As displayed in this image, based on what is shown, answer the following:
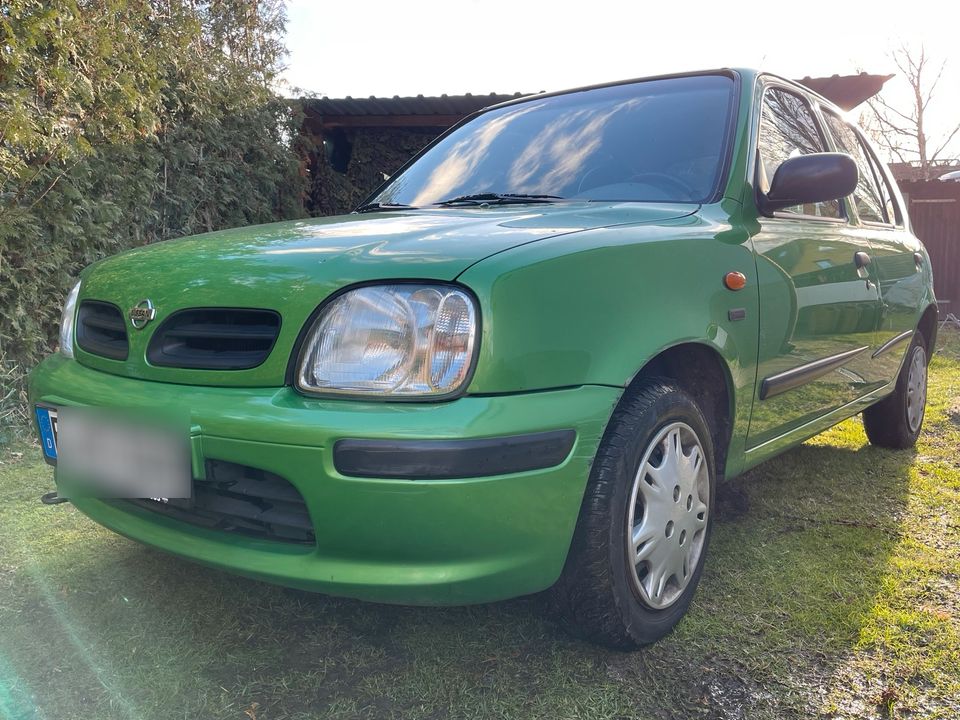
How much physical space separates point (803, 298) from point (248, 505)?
6.00 feet

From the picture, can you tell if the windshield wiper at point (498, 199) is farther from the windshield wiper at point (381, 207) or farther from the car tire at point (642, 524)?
the car tire at point (642, 524)

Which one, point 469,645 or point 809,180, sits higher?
point 809,180

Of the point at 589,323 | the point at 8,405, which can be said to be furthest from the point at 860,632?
the point at 8,405

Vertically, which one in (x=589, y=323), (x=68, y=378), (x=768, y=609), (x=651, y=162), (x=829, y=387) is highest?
(x=651, y=162)

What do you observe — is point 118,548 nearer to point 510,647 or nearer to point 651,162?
point 510,647

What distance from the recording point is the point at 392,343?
1.53 metres

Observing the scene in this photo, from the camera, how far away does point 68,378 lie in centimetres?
194

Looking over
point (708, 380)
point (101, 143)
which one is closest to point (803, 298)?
point (708, 380)

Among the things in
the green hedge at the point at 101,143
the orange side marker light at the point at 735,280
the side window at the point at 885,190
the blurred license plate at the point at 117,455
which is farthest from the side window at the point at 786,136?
the green hedge at the point at 101,143

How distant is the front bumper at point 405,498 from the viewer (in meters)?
1.44

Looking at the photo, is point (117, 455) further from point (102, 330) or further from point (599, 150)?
point (599, 150)

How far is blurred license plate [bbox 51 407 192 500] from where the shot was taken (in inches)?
63.7

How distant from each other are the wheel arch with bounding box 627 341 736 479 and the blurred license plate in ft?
3.79

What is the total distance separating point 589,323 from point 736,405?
0.74 metres
